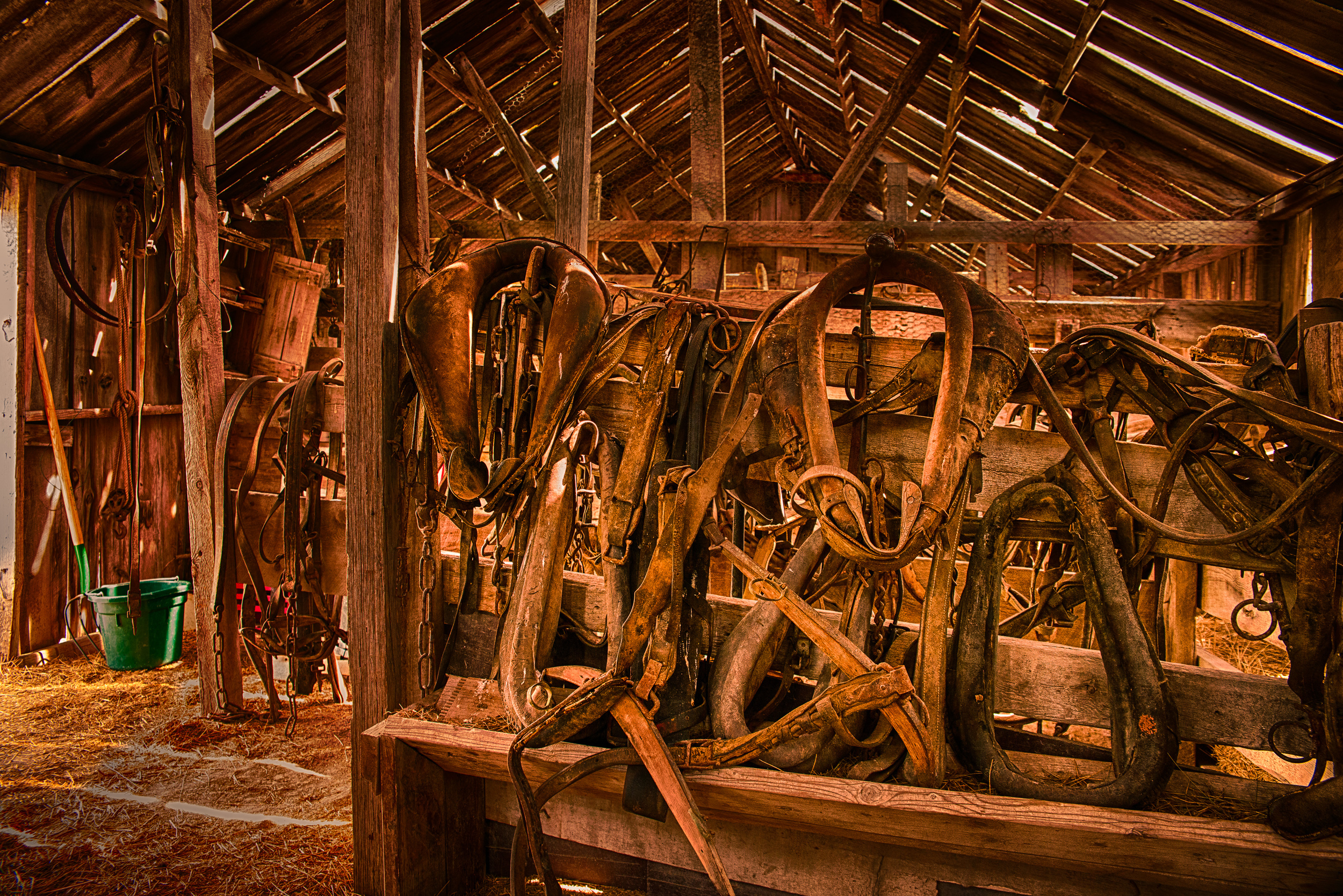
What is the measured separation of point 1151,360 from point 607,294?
1.50 m

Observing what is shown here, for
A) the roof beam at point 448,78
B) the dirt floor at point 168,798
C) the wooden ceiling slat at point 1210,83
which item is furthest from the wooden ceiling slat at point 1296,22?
the dirt floor at point 168,798

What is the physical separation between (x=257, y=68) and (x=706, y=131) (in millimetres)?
3217

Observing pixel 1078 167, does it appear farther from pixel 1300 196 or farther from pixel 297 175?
pixel 297 175

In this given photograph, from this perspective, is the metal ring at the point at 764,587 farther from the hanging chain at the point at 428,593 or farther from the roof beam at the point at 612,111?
the roof beam at the point at 612,111

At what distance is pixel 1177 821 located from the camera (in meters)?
1.43

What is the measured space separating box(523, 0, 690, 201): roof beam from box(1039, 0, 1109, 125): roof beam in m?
3.00

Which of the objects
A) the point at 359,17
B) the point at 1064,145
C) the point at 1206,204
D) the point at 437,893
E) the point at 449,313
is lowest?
the point at 437,893

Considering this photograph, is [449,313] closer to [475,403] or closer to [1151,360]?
[475,403]

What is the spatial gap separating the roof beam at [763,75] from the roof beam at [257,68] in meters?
4.09

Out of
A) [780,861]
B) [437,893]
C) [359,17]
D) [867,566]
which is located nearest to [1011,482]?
[867,566]

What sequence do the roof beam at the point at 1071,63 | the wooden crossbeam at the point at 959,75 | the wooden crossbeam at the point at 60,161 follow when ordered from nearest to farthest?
the roof beam at the point at 1071,63 → the wooden crossbeam at the point at 60,161 → the wooden crossbeam at the point at 959,75

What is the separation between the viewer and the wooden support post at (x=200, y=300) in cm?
328

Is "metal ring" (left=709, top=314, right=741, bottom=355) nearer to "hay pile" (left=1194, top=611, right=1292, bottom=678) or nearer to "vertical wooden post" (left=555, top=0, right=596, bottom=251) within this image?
"vertical wooden post" (left=555, top=0, right=596, bottom=251)

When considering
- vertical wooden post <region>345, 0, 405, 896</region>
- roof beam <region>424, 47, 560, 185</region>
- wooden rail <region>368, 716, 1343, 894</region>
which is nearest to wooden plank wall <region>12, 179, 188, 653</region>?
roof beam <region>424, 47, 560, 185</region>
